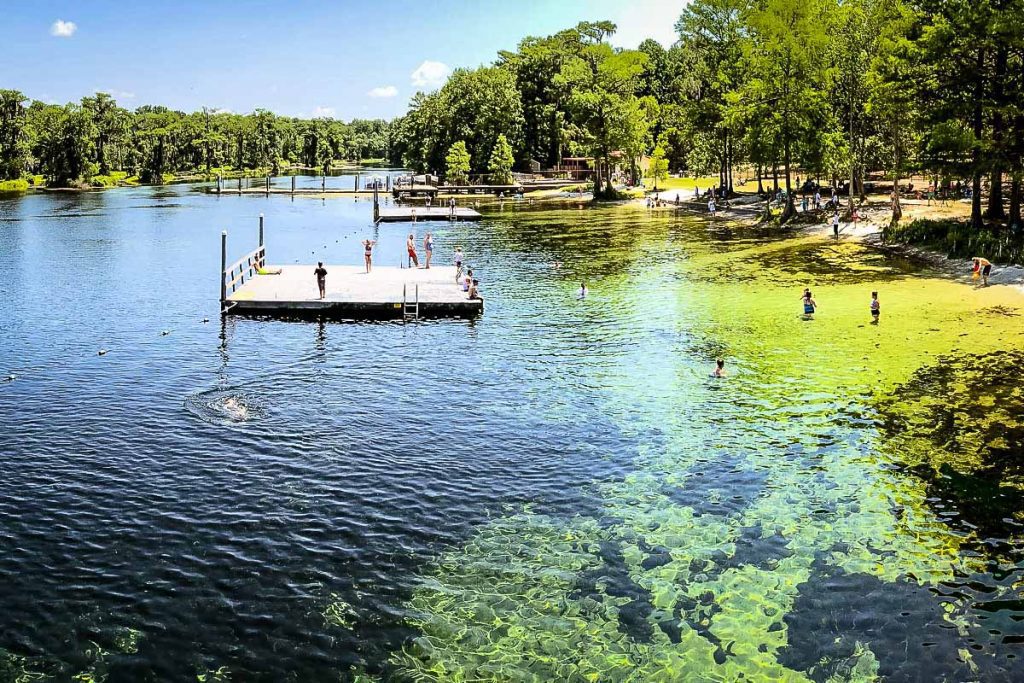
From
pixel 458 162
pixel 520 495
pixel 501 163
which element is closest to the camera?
pixel 520 495

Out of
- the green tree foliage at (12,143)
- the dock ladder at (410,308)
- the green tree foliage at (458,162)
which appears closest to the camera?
the dock ladder at (410,308)

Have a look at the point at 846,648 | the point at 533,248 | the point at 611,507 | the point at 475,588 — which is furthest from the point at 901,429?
the point at 533,248

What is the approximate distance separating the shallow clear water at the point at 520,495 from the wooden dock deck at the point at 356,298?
1710 mm

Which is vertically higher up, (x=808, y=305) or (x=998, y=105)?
(x=998, y=105)

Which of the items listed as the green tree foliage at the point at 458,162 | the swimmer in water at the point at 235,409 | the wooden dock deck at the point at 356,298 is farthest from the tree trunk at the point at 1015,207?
the green tree foliage at the point at 458,162

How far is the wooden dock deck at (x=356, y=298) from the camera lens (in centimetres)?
5272

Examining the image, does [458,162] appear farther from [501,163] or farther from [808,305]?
[808,305]

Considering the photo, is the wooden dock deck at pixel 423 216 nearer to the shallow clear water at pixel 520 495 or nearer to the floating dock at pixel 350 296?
the floating dock at pixel 350 296

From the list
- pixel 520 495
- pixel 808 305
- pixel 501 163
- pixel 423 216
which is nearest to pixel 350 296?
pixel 808 305

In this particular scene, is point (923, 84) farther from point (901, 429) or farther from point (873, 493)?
point (873, 493)

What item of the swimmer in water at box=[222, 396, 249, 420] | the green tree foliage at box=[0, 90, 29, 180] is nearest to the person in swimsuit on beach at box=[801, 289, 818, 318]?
the swimmer in water at box=[222, 396, 249, 420]

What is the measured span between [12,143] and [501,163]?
339ft

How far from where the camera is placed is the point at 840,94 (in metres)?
89.9

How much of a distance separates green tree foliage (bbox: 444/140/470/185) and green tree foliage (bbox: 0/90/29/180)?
89.6m
